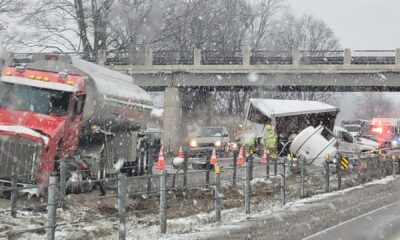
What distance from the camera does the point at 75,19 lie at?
2025 inches

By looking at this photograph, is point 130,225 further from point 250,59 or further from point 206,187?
point 250,59

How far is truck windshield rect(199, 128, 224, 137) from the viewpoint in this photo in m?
36.5

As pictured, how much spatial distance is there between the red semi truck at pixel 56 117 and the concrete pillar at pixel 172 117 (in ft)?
83.8

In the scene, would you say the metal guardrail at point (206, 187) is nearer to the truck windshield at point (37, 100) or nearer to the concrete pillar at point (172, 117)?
the truck windshield at point (37, 100)

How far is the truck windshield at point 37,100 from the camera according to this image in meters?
15.7

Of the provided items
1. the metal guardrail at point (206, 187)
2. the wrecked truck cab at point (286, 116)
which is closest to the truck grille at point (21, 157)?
the metal guardrail at point (206, 187)

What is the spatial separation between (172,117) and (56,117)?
29415 millimetres

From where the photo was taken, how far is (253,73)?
43.9m

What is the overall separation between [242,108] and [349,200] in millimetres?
51467

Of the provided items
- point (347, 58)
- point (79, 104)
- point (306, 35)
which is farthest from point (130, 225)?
point (306, 35)

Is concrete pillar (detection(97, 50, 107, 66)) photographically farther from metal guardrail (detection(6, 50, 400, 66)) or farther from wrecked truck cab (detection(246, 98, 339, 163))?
wrecked truck cab (detection(246, 98, 339, 163))

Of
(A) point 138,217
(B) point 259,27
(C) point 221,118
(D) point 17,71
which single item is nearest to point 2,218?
(A) point 138,217

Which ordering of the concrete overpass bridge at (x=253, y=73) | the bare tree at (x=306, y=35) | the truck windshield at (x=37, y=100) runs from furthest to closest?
the bare tree at (x=306, y=35), the concrete overpass bridge at (x=253, y=73), the truck windshield at (x=37, y=100)

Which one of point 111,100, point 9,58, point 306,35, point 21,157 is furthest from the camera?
point 306,35
